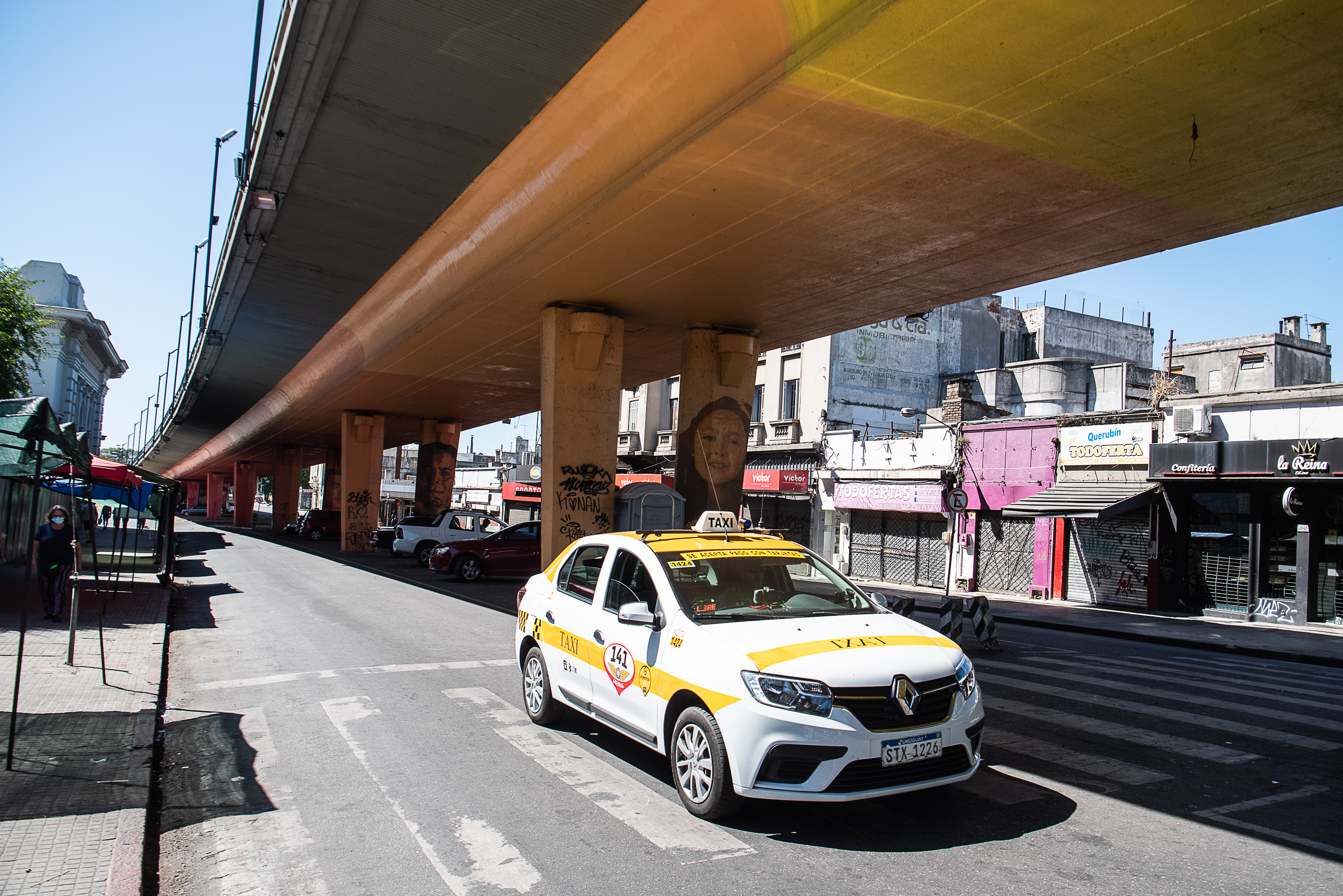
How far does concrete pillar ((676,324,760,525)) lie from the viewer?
20516mm

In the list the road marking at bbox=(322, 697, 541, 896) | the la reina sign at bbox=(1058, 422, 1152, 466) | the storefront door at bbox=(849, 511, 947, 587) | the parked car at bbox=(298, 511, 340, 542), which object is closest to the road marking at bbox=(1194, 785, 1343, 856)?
the road marking at bbox=(322, 697, 541, 896)

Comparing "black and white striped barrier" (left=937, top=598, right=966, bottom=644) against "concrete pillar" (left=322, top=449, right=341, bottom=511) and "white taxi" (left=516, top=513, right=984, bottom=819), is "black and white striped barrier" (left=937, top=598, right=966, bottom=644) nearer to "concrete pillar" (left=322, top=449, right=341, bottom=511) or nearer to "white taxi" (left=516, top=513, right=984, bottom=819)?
"white taxi" (left=516, top=513, right=984, bottom=819)

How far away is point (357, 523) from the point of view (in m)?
39.4

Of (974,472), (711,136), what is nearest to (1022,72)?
(711,136)

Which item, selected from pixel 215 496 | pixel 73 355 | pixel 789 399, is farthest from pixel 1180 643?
pixel 215 496

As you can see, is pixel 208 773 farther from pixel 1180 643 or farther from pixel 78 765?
pixel 1180 643

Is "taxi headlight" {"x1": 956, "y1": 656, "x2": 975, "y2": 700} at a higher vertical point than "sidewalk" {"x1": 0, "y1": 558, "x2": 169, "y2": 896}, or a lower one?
higher

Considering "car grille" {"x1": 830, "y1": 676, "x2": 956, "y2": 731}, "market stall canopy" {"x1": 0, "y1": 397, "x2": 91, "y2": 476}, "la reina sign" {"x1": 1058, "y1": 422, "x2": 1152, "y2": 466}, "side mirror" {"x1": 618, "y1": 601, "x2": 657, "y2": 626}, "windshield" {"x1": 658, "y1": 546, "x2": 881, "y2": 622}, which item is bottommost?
"car grille" {"x1": 830, "y1": 676, "x2": 956, "y2": 731}

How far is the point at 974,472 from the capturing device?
27.2 m

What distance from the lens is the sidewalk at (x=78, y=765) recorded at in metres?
4.34

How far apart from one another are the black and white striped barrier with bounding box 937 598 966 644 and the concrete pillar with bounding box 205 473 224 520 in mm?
103822

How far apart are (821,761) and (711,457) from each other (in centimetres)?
1592

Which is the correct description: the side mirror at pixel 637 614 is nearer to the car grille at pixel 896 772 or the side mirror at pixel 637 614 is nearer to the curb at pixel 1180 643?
the car grille at pixel 896 772

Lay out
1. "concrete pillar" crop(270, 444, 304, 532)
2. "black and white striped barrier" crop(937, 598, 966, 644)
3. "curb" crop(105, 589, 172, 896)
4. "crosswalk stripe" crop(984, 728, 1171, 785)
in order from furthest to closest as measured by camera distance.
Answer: "concrete pillar" crop(270, 444, 304, 532) → "black and white striped barrier" crop(937, 598, 966, 644) → "crosswalk stripe" crop(984, 728, 1171, 785) → "curb" crop(105, 589, 172, 896)
